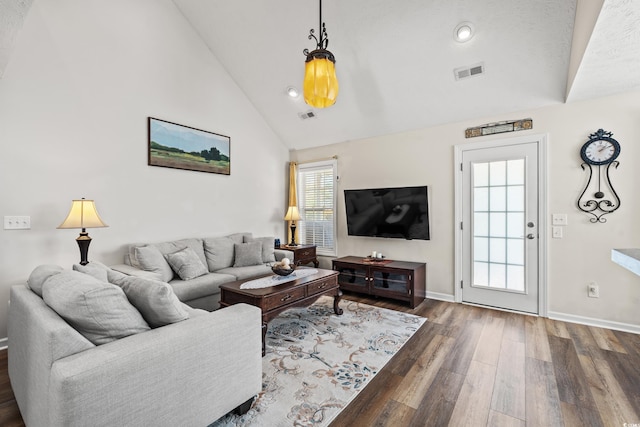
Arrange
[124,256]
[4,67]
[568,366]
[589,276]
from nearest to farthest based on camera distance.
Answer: [568,366]
[4,67]
[589,276]
[124,256]

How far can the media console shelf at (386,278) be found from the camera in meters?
3.85

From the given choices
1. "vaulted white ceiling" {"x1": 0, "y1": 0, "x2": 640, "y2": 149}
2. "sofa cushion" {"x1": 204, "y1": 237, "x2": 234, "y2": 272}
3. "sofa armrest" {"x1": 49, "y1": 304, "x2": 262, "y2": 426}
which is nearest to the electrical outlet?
"vaulted white ceiling" {"x1": 0, "y1": 0, "x2": 640, "y2": 149}

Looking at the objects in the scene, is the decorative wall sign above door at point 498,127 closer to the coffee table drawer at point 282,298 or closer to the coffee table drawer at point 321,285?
the coffee table drawer at point 321,285

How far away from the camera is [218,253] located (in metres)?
4.07

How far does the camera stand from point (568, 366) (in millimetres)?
2369

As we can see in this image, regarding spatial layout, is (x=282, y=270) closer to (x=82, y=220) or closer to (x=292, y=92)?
(x=82, y=220)

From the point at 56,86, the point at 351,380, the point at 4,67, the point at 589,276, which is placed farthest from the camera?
the point at 589,276

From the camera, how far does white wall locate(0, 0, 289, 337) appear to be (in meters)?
2.84

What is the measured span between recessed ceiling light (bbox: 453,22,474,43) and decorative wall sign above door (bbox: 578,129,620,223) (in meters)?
1.67

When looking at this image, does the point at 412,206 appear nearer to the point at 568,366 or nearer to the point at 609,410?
the point at 568,366

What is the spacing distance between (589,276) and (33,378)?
4630 millimetres

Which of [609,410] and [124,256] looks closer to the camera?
[609,410]

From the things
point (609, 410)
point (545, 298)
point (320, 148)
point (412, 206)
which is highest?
point (320, 148)

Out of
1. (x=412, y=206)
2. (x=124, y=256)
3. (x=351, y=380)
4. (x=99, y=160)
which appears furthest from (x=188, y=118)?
(x=351, y=380)
